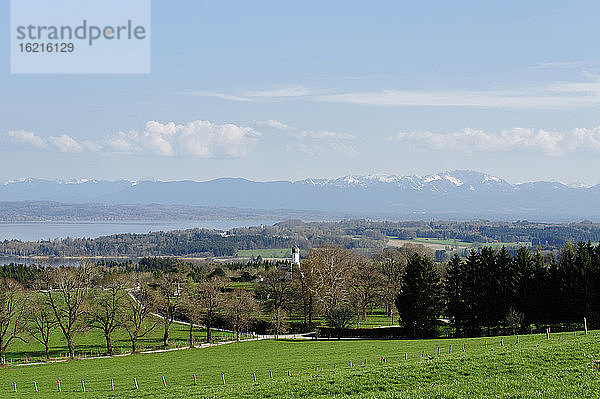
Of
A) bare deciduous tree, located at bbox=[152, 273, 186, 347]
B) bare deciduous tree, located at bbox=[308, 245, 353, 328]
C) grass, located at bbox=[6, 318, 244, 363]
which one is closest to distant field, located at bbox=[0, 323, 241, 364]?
grass, located at bbox=[6, 318, 244, 363]

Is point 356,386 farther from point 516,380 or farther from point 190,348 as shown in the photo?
point 190,348

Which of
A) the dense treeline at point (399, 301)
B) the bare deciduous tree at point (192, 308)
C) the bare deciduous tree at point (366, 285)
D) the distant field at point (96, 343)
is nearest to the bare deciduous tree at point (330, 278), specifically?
the dense treeline at point (399, 301)

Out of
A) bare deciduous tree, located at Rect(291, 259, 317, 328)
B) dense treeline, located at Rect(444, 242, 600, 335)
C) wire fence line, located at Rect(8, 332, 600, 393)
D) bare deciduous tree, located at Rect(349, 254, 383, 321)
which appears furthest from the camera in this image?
bare deciduous tree, located at Rect(349, 254, 383, 321)

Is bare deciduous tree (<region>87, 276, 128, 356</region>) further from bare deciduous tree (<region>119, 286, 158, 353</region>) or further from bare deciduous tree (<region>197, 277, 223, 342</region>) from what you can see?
bare deciduous tree (<region>197, 277, 223, 342</region>)

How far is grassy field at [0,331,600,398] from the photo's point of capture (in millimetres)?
16062

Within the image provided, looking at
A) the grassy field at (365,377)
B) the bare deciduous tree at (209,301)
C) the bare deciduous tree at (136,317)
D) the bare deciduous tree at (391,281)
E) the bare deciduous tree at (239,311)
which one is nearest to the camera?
the grassy field at (365,377)

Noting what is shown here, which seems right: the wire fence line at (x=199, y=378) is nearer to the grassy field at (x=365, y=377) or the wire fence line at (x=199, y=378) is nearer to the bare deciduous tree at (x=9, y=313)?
the grassy field at (x=365, y=377)

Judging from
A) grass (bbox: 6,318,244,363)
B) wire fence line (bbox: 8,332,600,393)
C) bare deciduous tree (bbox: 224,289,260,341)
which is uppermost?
wire fence line (bbox: 8,332,600,393)

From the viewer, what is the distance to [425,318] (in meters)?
51.3

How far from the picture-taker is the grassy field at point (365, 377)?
16.1 meters

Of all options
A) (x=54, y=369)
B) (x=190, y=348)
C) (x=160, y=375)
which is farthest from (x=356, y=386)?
(x=190, y=348)

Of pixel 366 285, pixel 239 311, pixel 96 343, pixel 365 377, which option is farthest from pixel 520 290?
pixel 96 343

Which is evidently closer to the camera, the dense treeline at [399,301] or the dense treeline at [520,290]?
the dense treeline at [520,290]

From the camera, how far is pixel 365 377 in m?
19.4
